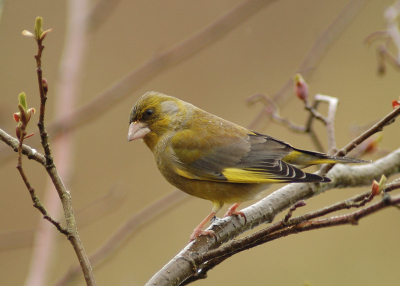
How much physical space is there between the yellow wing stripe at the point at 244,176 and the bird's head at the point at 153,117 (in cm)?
64

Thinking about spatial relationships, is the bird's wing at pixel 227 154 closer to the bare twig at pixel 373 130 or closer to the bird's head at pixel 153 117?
the bird's head at pixel 153 117

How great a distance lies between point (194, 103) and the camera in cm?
741

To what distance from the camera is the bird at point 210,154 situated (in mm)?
3312

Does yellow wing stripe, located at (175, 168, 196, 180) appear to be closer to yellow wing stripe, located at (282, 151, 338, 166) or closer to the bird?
the bird

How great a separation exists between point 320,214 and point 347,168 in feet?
6.69

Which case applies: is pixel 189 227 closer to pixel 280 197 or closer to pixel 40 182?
pixel 40 182

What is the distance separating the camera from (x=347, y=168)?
134 inches

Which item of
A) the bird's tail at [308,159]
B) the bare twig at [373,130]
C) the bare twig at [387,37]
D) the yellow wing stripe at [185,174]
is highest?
the bare twig at [387,37]

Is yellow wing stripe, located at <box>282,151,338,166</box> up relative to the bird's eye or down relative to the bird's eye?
down

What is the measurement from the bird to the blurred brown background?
8.63ft

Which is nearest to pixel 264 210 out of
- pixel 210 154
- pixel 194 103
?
pixel 210 154

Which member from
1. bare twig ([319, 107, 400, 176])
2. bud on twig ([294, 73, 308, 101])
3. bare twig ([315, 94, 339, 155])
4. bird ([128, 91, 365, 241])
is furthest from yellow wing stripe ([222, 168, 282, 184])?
bud on twig ([294, 73, 308, 101])

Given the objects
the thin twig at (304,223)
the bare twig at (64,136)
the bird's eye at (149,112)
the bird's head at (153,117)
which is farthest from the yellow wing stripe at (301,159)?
the bare twig at (64,136)

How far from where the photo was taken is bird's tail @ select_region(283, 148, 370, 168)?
287cm
